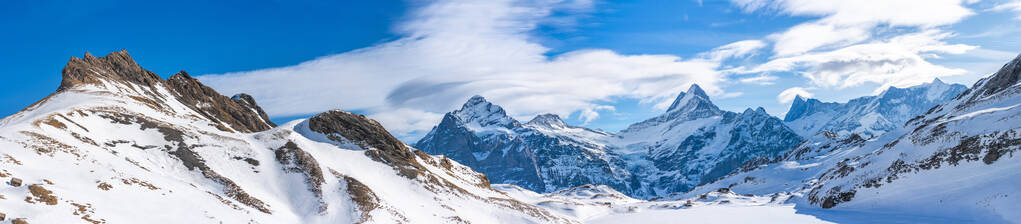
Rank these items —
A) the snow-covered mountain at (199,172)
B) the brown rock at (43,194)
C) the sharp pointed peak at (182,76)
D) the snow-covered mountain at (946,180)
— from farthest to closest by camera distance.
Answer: the sharp pointed peak at (182,76), the snow-covered mountain at (946,180), the snow-covered mountain at (199,172), the brown rock at (43,194)

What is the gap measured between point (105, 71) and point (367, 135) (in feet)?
192

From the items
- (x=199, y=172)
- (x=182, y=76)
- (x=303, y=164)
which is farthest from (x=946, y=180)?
(x=182, y=76)

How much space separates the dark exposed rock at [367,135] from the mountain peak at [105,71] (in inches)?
1428

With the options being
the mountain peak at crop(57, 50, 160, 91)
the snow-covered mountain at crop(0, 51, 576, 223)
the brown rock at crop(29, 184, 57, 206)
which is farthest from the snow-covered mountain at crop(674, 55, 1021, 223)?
the mountain peak at crop(57, 50, 160, 91)

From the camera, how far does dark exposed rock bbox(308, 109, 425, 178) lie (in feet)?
226

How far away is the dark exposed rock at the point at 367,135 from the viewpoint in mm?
68875

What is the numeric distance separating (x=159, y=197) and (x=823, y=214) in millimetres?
56066

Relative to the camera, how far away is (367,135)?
74.7m

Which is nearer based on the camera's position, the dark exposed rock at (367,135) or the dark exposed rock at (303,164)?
the dark exposed rock at (303,164)

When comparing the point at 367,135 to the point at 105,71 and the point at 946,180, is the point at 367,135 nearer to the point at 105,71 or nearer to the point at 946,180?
the point at 105,71

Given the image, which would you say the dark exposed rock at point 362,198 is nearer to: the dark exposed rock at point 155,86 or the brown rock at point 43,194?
the brown rock at point 43,194

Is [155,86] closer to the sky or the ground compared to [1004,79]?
closer to the sky

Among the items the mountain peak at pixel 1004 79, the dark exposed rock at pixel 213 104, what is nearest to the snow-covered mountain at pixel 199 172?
the dark exposed rock at pixel 213 104

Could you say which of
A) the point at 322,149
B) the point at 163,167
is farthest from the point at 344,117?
the point at 163,167
